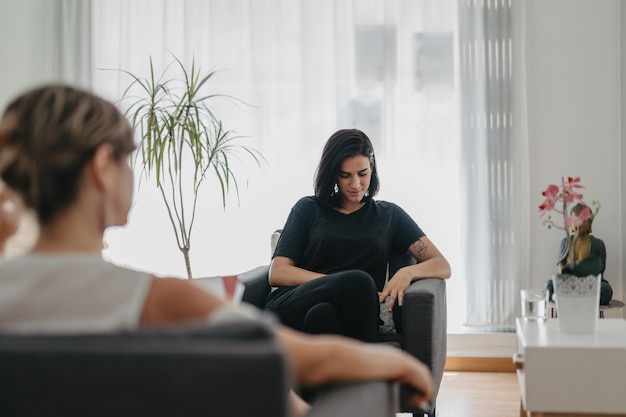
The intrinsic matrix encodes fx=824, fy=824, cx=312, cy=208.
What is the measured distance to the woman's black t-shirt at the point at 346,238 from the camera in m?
3.26

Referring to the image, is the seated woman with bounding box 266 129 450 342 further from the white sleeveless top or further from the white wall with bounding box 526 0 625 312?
the white sleeveless top

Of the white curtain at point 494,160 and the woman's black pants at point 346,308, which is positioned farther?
the white curtain at point 494,160

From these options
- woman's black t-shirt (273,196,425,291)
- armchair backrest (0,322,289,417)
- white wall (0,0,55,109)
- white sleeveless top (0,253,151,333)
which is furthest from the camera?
white wall (0,0,55,109)

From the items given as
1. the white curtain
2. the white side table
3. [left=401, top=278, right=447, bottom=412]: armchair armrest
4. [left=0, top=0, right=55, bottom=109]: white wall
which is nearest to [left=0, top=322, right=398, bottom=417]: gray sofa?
the white side table

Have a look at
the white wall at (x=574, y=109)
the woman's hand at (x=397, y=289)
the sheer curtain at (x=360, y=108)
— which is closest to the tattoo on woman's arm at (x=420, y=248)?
the woman's hand at (x=397, y=289)

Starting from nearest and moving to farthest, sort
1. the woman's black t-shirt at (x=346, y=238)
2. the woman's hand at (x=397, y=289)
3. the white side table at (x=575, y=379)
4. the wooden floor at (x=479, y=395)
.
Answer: the white side table at (x=575, y=379) → the woman's hand at (x=397, y=289) → the woman's black t-shirt at (x=346, y=238) → the wooden floor at (x=479, y=395)

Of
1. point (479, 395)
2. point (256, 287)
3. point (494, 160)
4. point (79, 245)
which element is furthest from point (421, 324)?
point (79, 245)

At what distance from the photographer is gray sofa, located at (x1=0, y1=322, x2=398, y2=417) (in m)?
0.85

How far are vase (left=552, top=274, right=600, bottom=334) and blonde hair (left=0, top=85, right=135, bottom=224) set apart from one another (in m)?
2.04

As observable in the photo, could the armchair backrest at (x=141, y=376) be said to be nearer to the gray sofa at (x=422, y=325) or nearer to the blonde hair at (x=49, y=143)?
the blonde hair at (x=49, y=143)

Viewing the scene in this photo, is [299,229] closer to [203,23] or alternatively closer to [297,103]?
[297,103]

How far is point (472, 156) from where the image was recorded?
14.3 ft

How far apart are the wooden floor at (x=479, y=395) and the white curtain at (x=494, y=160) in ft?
0.97

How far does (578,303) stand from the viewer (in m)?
2.77
